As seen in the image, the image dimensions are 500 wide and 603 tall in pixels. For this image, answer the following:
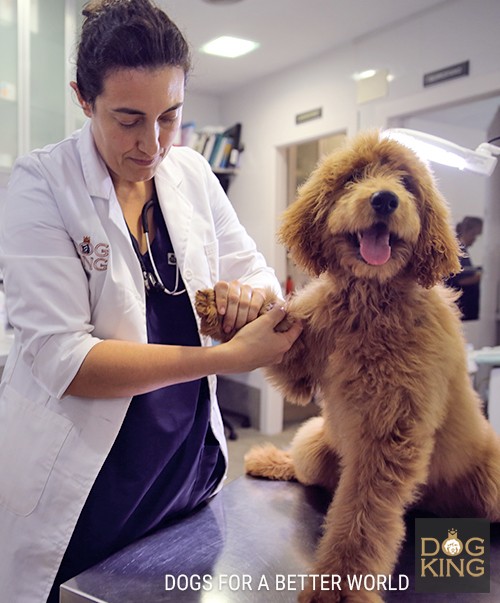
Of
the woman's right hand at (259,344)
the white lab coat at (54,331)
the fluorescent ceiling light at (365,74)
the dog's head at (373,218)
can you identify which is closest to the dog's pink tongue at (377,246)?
the dog's head at (373,218)

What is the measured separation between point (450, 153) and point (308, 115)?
310 cm

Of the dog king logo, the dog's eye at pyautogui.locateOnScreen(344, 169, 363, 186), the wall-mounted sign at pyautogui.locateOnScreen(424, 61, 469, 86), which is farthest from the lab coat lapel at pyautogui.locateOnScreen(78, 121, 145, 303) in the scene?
the wall-mounted sign at pyautogui.locateOnScreen(424, 61, 469, 86)

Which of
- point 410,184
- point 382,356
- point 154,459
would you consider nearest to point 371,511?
→ point 382,356

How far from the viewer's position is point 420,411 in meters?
0.91

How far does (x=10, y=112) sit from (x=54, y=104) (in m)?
0.24

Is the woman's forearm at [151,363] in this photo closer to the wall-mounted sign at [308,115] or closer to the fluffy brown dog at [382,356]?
the fluffy brown dog at [382,356]

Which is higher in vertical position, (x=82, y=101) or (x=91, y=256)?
(x=82, y=101)

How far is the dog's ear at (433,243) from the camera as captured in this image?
926 mm

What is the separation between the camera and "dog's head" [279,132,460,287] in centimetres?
89

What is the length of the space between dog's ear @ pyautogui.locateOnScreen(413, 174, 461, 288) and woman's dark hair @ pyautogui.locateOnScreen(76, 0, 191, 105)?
1.60 ft

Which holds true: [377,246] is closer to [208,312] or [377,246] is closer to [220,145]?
[208,312]

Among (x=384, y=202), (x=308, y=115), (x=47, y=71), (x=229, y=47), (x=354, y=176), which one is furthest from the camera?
(x=308, y=115)

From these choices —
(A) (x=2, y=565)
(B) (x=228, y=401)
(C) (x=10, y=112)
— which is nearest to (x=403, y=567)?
(A) (x=2, y=565)

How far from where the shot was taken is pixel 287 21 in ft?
10.9
